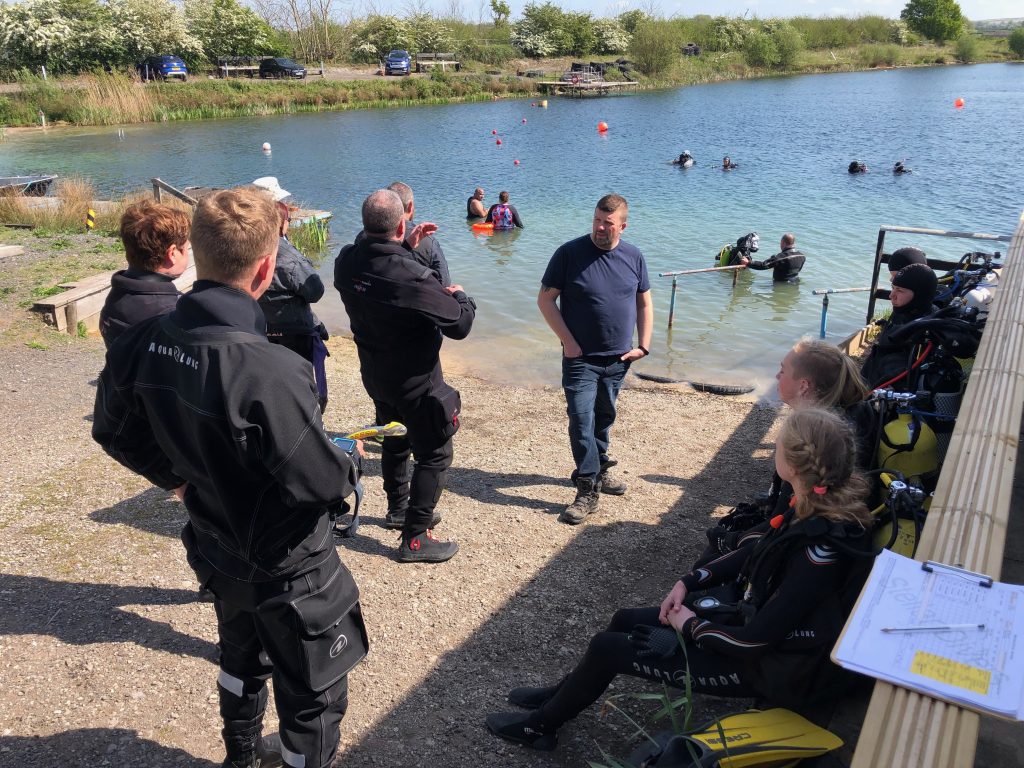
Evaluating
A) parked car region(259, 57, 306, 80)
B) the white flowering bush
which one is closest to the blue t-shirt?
parked car region(259, 57, 306, 80)

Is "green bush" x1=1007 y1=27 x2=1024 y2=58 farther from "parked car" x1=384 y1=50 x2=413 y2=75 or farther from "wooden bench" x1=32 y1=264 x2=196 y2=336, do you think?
"wooden bench" x1=32 y1=264 x2=196 y2=336

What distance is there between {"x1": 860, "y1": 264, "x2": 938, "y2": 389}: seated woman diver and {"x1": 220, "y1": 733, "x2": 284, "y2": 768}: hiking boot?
10.6 ft

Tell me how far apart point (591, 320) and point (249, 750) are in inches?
117

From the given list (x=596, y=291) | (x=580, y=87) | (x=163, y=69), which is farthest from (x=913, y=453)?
(x=580, y=87)

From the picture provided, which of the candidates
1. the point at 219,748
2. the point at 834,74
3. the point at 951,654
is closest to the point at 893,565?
the point at 951,654

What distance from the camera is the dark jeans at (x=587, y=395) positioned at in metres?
4.84

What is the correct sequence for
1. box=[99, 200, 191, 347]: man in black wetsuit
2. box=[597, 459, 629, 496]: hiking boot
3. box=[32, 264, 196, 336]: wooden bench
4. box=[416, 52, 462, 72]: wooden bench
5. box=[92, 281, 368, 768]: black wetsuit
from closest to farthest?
1. box=[92, 281, 368, 768]: black wetsuit
2. box=[99, 200, 191, 347]: man in black wetsuit
3. box=[597, 459, 629, 496]: hiking boot
4. box=[32, 264, 196, 336]: wooden bench
5. box=[416, 52, 462, 72]: wooden bench

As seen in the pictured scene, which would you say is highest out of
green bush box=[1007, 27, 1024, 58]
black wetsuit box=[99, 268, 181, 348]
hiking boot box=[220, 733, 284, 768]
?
green bush box=[1007, 27, 1024, 58]

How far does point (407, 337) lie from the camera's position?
4.04 m

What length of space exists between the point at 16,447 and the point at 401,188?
350cm

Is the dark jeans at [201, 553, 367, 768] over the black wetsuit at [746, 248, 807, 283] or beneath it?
over

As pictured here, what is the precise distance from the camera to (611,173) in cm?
2600

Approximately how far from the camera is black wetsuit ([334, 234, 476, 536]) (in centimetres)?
391

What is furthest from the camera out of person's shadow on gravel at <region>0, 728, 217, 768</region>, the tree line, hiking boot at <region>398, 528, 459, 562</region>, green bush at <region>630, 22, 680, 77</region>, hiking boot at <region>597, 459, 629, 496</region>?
green bush at <region>630, 22, 680, 77</region>
